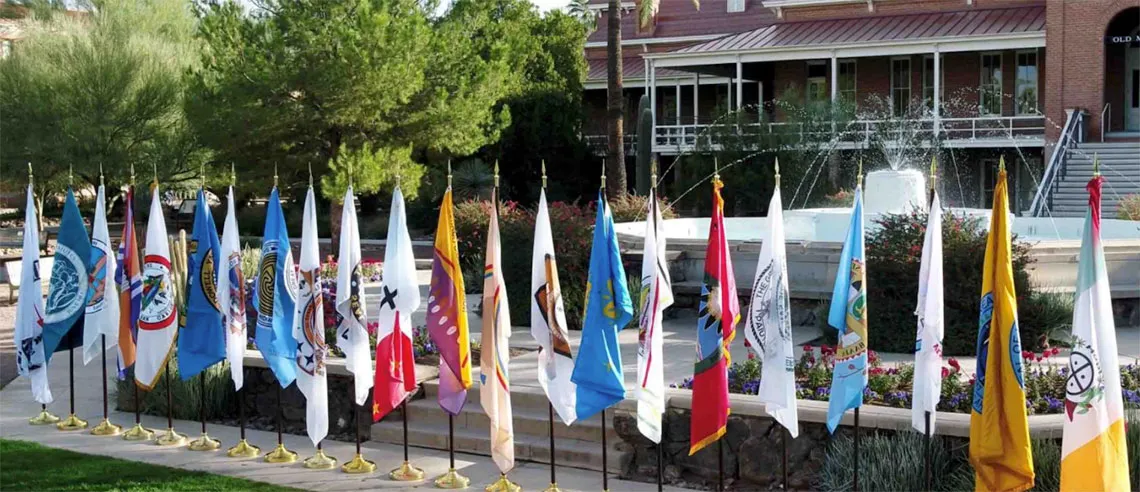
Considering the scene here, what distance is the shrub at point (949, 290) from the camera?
12.2 meters

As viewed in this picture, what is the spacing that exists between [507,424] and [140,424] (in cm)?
403

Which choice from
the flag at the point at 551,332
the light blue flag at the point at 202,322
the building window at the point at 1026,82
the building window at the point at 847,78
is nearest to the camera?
the flag at the point at 551,332

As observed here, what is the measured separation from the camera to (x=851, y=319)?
7867 millimetres

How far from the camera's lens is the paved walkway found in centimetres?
909

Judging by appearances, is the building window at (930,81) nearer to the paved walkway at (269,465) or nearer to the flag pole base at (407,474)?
the paved walkway at (269,465)

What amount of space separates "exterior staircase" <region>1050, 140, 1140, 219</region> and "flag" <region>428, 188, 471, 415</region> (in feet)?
71.1

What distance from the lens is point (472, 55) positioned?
29125mm

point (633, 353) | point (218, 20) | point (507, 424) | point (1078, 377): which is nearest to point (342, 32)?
point (218, 20)

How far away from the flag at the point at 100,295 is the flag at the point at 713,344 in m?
5.57

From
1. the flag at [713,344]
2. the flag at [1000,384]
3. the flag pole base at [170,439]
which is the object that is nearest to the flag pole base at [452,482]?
the flag at [713,344]

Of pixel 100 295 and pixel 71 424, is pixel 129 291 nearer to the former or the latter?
pixel 100 295

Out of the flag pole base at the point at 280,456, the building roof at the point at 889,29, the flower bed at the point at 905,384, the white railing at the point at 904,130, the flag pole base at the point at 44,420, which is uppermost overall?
the building roof at the point at 889,29

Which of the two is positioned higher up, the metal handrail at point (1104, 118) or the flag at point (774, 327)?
the metal handrail at point (1104, 118)

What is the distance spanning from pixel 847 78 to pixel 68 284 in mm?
31833
